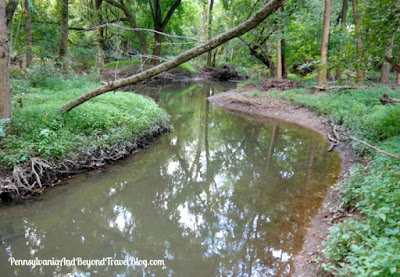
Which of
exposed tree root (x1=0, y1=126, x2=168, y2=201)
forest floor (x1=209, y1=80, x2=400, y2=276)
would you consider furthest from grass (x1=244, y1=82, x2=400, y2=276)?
exposed tree root (x1=0, y1=126, x2=168, y2=201)

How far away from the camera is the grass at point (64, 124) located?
556 centimetres

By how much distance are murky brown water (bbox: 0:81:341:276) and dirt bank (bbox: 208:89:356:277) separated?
0.17 meters

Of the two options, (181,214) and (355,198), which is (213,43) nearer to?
(181,214)

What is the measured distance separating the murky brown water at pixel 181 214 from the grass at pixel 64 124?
2.55 feet

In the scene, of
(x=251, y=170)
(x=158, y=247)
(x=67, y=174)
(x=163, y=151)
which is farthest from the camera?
(x=163, y=151)

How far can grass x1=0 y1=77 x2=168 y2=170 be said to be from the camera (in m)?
5.56

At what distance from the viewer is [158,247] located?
13.7 ft

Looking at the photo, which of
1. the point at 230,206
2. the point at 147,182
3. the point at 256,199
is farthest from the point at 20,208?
the point at 256,199

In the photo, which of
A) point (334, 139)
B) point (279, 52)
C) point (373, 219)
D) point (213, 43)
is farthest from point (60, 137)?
point (279, 52)

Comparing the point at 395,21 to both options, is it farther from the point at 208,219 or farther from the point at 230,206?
the point at 208,219

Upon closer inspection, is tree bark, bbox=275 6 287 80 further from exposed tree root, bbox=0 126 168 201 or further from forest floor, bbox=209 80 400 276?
exposed tree root, bbox=0 126 168 201

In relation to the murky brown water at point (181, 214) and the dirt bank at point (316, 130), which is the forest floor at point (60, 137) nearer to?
the murky brown water at point (181, 214)

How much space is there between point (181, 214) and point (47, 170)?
9.87ft

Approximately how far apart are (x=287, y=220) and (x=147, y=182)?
3253 millimetres
